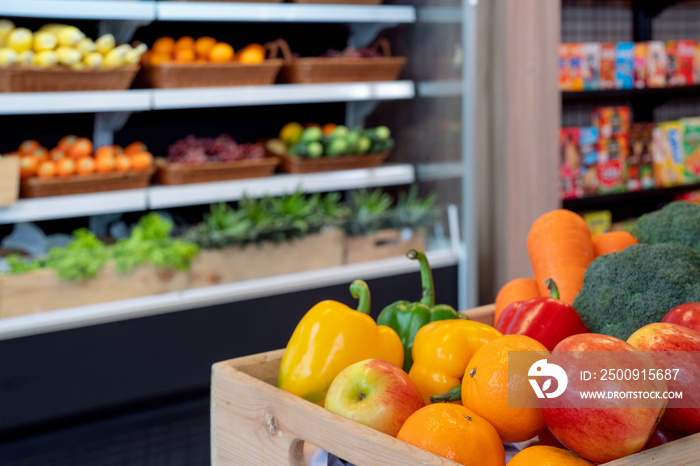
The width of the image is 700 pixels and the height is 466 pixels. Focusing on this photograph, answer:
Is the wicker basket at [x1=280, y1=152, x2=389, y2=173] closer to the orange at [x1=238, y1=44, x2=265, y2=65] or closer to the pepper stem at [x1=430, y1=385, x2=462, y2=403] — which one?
the orange at [x1=238, y1=44, x2=265, y2=65]

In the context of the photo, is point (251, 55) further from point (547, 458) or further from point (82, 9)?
point (547, 458)

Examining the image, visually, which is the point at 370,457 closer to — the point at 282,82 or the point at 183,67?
the point at 183,67

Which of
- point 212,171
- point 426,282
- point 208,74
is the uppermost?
point 208,74

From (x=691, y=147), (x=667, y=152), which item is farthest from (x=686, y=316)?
(x=691, y=147)

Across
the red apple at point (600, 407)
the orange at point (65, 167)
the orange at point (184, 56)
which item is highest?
the orange at point (184, 56)

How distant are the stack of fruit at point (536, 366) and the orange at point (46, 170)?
179 centimetres

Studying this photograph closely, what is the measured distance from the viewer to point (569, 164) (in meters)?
3.31

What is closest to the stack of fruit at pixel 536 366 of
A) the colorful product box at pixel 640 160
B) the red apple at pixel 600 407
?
the red apple at pixel 600 407

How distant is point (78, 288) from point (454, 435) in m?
1.90

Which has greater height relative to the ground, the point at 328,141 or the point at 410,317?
the point at 328,141

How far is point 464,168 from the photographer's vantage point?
2879 millimetres

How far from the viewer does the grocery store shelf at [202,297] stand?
7.10 feet

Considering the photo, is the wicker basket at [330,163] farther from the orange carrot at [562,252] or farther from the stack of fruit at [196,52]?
the orange carrot at [562,252]

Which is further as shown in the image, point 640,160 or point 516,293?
point 640,160
